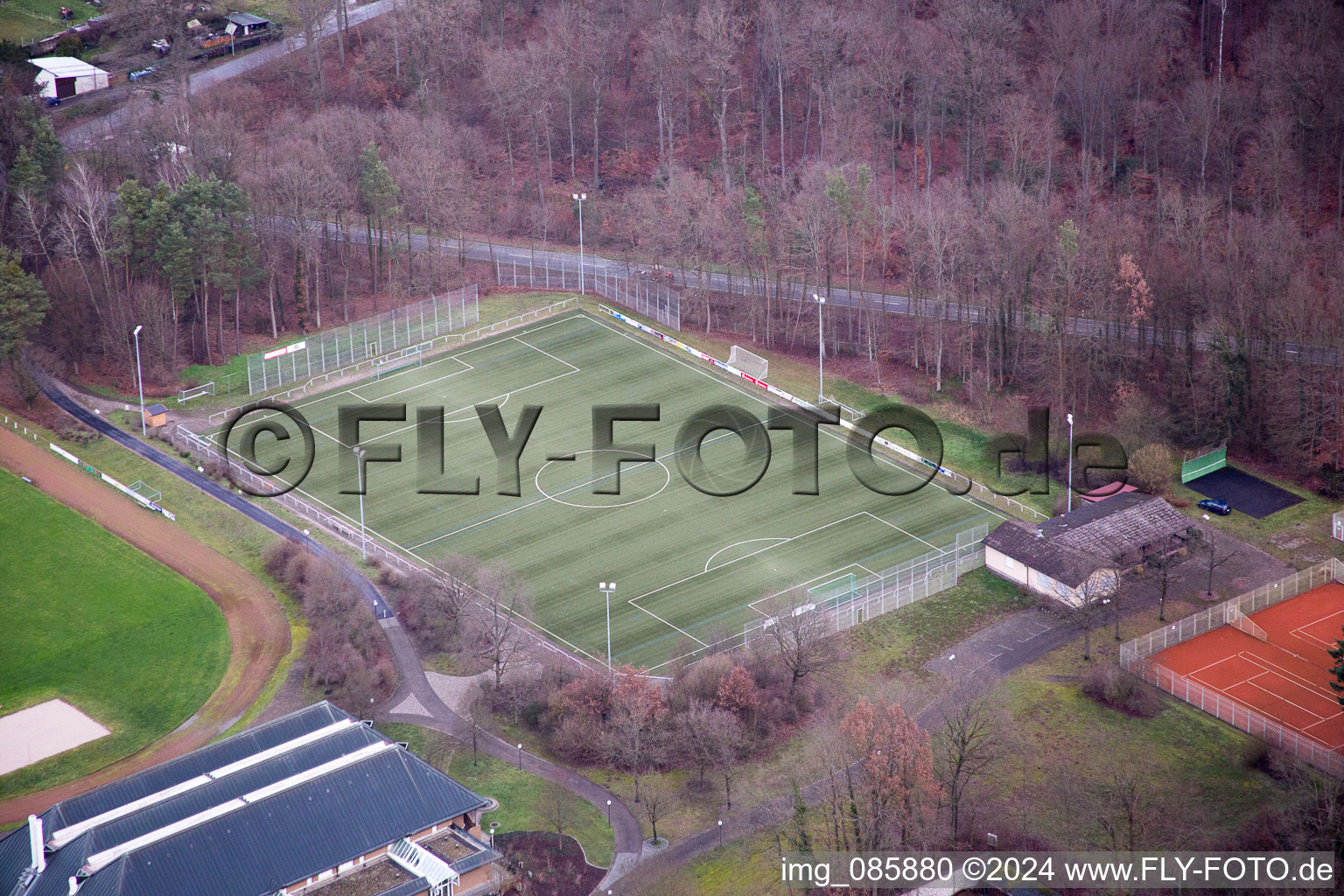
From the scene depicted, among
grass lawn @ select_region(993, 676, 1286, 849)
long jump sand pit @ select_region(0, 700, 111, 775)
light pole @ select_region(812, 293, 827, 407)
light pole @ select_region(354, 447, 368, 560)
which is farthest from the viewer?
light pole @ select_region(812, 293, 827, 407)

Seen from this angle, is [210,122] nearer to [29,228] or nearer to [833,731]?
[29,228]

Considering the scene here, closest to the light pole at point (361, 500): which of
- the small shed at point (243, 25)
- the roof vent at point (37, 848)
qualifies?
the roof vent at point (37, 848)

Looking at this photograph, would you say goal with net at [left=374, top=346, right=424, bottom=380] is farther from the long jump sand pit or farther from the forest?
the long jump sand pit

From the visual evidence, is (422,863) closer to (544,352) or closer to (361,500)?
(361,500)

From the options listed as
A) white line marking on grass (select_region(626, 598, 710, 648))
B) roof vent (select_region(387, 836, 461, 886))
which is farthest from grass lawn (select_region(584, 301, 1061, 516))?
roof vent (select_region(387, 836, 461, 886))

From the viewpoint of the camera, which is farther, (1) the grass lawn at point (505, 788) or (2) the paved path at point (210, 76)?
(2) the paved path at point (210, 76)

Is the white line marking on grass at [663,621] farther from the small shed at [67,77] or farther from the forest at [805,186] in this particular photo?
the small shed at [67,77]

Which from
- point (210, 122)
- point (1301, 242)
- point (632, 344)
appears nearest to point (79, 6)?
point (210, 122)
